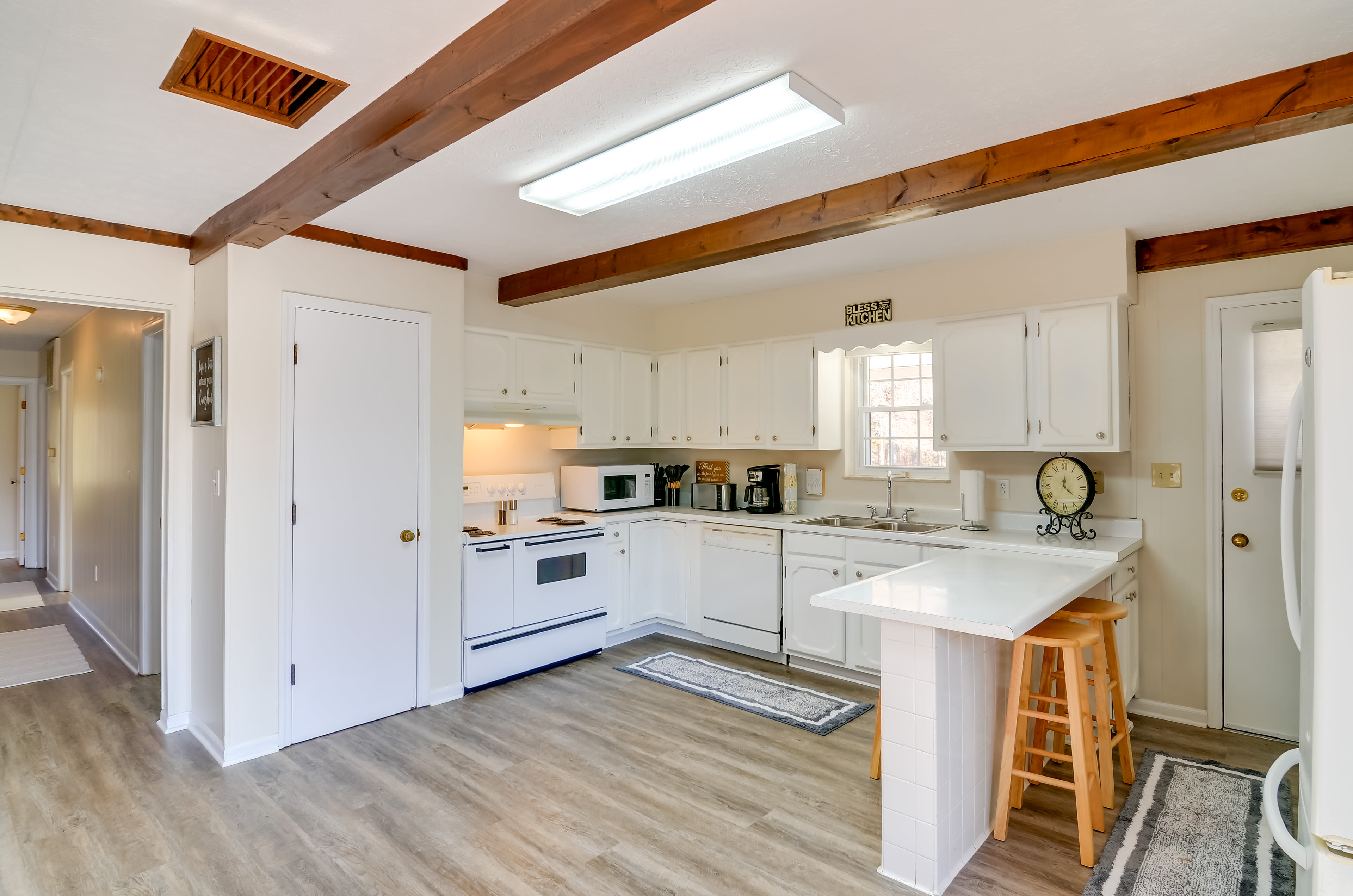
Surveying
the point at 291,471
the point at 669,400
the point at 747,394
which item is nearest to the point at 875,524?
the point at 747,394

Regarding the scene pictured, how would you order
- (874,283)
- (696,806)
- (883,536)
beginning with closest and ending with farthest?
1. (696,806)
2. (883,536)
3. (874,283)

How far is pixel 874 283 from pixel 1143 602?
2.21 metres

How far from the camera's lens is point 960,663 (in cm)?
240

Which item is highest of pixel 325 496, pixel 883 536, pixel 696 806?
pixel 325 496

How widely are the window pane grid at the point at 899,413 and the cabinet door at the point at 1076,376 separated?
84 cm

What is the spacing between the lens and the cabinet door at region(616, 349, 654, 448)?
16.9 feet

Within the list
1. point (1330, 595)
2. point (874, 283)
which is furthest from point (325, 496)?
point (1330, 595)

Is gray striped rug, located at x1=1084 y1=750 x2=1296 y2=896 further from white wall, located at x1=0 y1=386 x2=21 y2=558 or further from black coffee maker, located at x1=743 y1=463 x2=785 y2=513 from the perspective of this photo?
white wall, located at x1=0 y1=386 x2=21 y2=558

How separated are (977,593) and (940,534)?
4.54 feet

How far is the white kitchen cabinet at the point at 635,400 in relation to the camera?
16.9 feet

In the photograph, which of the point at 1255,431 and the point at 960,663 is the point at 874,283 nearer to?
the point at 1255,431

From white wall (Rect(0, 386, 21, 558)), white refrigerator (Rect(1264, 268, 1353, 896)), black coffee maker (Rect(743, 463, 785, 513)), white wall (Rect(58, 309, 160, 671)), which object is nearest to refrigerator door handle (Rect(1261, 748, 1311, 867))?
white refrigerator (Rect(1264, 268, 1353, 896))

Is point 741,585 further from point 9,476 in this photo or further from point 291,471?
point 9,476

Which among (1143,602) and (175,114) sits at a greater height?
(175,114)
